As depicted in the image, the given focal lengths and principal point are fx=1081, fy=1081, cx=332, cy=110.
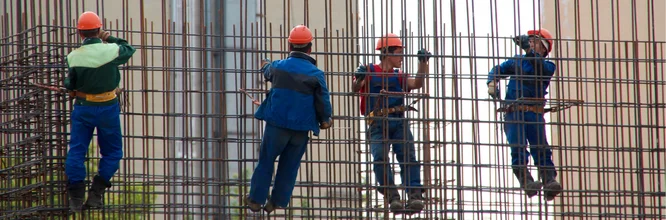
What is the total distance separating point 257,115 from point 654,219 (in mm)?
5035

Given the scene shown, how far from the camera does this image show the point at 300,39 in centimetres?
1117

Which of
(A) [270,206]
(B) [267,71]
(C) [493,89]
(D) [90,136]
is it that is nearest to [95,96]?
(D) [90,136]

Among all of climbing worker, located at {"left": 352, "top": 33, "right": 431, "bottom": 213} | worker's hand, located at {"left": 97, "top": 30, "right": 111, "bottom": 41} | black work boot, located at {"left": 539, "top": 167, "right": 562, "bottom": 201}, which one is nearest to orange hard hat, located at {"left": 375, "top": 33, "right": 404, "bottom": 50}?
climbing worker, located at {"left": 352, "top": 33, "right": 431, "bottom": 213}

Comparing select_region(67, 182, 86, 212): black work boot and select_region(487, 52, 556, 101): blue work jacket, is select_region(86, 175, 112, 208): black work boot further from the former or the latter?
select_region(487, 52, 556, 101): blue work jacket

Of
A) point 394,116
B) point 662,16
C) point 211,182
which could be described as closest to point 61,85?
point 211,182

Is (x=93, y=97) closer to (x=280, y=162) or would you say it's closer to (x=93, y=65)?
(x=93, y=65)

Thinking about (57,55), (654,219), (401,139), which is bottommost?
(654,219)

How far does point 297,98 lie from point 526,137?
125 inches

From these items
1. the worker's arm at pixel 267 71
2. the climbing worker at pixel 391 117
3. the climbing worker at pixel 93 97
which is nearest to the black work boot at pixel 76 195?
the climbing worker at pixel 93 97

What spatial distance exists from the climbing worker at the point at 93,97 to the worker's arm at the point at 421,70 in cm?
317

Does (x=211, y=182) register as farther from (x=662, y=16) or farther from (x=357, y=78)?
(x=662, y=16)

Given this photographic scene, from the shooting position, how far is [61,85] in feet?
39.2

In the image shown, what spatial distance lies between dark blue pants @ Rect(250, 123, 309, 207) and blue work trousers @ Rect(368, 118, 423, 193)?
48.4 inches

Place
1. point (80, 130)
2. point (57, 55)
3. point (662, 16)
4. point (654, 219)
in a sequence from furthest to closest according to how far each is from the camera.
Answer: point (662, 16), point (654, 219), point (57, 55), point (80, 130)
